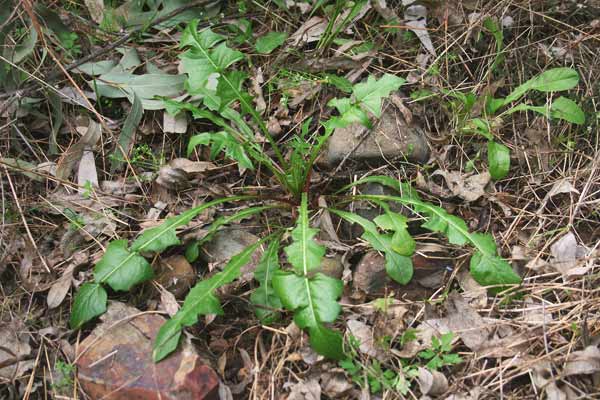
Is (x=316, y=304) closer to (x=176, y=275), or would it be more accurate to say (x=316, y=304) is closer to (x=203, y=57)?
(x=176, y=275)

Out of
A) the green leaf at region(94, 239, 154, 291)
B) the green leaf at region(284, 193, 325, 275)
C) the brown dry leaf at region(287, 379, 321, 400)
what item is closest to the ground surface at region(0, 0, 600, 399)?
the brown dry leaf at region(287, 379, 321, 400)

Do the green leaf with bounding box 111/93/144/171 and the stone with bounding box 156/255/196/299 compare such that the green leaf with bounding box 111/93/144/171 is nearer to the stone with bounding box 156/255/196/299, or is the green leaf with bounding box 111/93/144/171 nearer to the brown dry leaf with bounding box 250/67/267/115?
the brown dry leaf with bounding box 250/67/267/115

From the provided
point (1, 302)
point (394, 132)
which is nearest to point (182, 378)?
point (1, 302)

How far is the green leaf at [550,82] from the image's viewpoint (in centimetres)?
245

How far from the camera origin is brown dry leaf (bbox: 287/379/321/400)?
6.32 feet

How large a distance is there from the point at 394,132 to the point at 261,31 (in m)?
0.95

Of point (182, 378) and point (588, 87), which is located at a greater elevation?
point (588, 87)

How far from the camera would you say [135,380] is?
1.95 meters

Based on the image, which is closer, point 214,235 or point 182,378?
point 182,378

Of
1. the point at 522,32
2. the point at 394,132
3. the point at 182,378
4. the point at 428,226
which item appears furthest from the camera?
the point at 522,32

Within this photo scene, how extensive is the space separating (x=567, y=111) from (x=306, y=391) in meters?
1.62

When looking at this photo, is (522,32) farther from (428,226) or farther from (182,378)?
(182,378)

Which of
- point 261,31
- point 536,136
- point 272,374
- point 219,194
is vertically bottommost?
point 272,374

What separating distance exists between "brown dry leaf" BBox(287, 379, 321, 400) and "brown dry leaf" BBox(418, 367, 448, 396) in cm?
35
